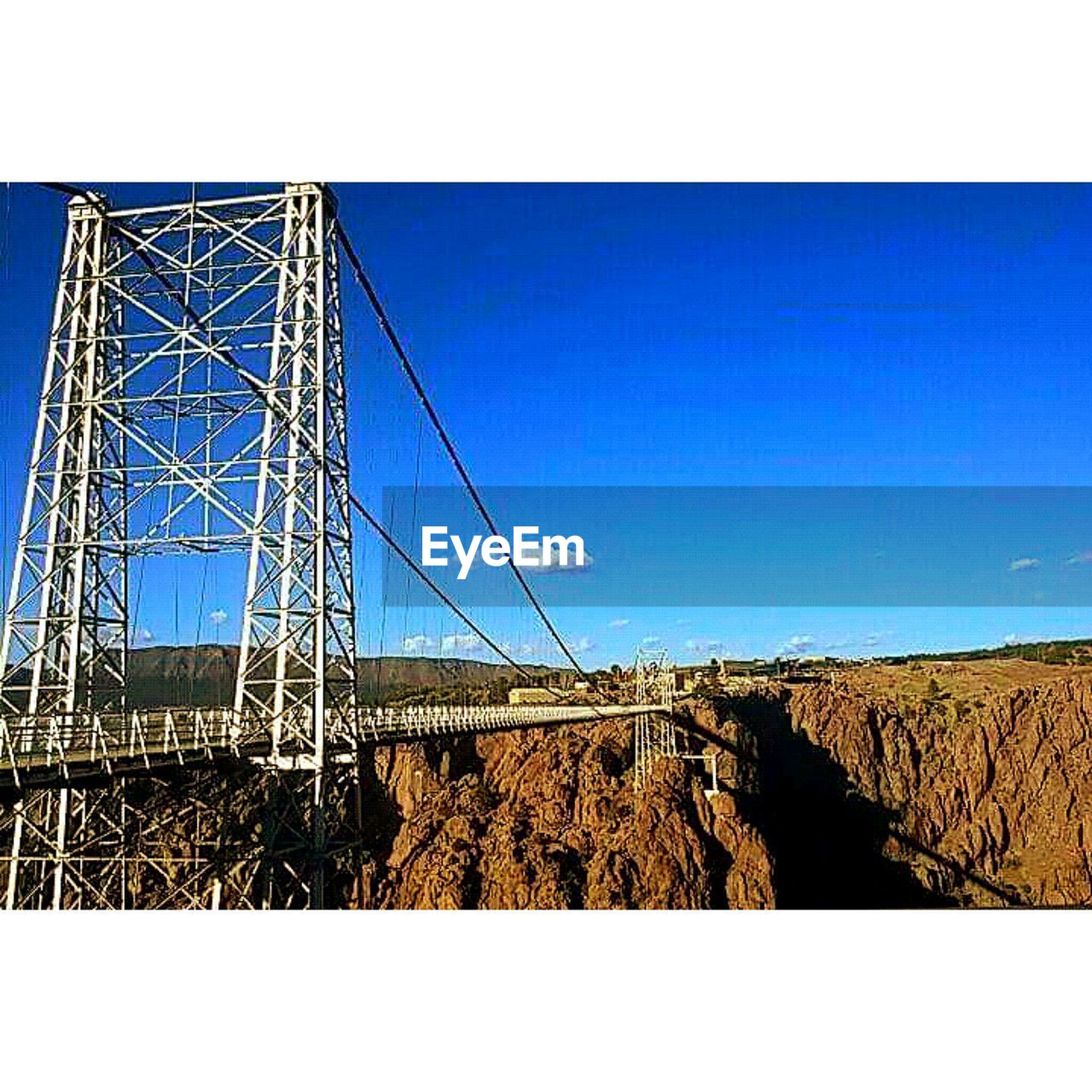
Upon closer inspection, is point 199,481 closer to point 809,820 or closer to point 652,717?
point 652,717

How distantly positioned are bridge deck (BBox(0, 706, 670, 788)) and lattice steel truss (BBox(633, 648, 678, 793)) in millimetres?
668

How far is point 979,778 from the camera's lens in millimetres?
10180

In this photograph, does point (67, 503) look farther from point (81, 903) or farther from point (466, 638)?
point (466, 638)

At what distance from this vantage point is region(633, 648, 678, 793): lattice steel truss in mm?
7102

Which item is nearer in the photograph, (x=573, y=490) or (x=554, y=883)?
(x=573, y=490)

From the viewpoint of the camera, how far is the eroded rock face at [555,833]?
7438 mm

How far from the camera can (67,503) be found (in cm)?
601

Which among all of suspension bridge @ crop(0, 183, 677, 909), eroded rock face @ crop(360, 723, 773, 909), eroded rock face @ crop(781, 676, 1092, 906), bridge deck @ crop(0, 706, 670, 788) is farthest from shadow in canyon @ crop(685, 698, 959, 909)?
suspension bridge @ crop(0, 183, 677, 909)

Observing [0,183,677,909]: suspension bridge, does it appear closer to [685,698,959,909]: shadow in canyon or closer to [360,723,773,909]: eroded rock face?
[360,723,773,909]: eroded rock face

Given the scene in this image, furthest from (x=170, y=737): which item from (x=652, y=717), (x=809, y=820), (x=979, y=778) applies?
(x=979, y=778)

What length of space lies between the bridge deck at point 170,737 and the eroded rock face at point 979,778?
9.76ft
